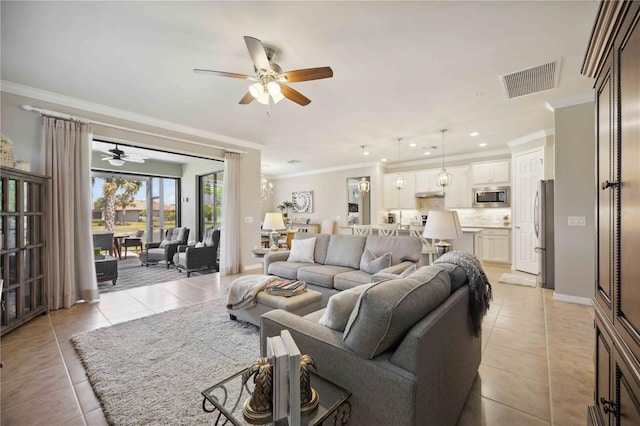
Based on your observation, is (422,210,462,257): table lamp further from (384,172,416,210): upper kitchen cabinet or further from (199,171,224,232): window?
(199,171,224,232): window

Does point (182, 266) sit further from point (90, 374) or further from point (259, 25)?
point (259, 25)

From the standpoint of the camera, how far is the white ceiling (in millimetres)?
2080

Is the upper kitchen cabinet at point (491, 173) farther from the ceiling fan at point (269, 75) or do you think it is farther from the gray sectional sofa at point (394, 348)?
the gray sectional sofa at point (394, 348)

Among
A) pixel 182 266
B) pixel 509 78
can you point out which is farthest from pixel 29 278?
pixel 509 78

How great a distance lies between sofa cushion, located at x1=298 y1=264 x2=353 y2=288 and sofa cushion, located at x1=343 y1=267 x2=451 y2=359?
2.09 m

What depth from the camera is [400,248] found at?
11.5 feet

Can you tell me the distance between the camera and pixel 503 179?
6.38m

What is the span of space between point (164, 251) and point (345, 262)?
461 centimetres

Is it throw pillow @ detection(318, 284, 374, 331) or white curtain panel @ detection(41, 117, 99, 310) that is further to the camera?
white curtain panel @ detection(41, 117, 99, 310)

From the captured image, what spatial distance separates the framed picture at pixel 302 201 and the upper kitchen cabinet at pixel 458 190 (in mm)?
4345

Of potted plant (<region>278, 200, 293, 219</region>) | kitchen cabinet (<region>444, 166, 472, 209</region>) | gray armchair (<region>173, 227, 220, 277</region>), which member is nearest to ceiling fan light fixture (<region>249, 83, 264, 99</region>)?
gray armchair (<region>173, 227, 220, 277</region>)

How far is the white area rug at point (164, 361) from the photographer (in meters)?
1.68

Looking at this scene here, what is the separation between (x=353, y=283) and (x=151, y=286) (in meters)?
3.56

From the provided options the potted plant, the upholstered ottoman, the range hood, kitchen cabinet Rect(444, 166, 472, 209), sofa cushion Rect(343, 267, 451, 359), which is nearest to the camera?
sofa cushion Rect(343, 267, 451, 359)
